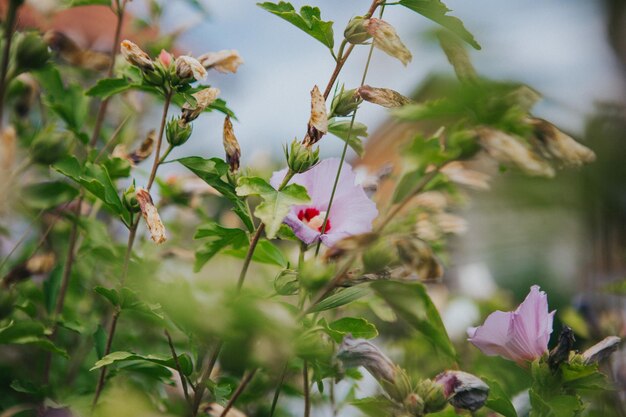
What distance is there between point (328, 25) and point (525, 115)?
0.68 feet

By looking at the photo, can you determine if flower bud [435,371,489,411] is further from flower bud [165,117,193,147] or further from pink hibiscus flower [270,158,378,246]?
flower bud [165,117,193,147]

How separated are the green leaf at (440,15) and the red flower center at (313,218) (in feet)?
0.70

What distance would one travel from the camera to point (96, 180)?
61cm

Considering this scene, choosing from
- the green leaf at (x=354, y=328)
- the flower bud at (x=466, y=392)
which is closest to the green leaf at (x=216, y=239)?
the green leaf at (x=354, y=328)

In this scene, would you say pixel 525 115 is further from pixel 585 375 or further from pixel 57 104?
pixel 57 104

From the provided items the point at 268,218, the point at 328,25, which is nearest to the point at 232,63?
the point at 328,25

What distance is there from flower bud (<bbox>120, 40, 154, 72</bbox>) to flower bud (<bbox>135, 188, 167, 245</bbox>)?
12cm

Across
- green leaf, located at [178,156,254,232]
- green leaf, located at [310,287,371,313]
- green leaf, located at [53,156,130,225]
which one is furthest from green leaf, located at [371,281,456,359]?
green leaf, located at [53,156,130,225]

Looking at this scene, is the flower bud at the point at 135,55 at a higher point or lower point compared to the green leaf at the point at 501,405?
higher

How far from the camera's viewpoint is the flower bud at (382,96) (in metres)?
0.54

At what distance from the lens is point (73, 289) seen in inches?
39.7

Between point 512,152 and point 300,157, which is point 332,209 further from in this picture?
point 512,152

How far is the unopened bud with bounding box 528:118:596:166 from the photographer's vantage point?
A: 476 millimetres

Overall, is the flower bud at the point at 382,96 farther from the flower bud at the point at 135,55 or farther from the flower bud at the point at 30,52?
the flower bud at the point at 30,52
